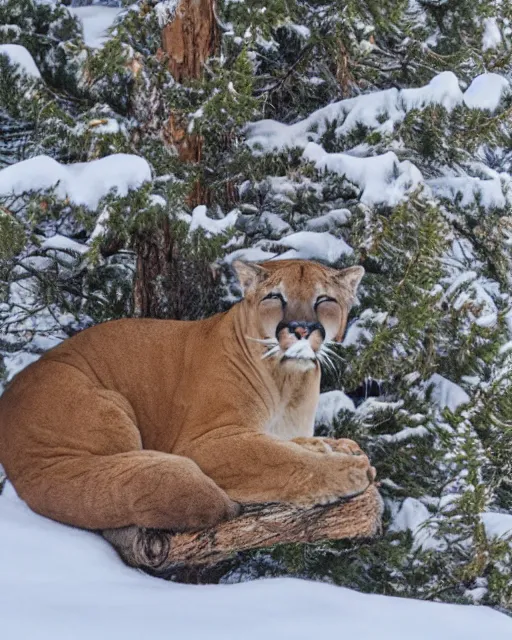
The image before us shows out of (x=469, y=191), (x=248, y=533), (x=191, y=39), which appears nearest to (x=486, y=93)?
(x=469, y=191)

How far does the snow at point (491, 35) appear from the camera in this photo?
24.7ft

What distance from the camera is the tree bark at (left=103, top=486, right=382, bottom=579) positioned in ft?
15.6

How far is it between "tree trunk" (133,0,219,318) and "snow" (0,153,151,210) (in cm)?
59

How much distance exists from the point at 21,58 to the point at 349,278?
2.36m

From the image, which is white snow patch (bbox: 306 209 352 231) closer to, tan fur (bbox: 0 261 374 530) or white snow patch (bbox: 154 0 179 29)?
tan fur (bbox: 0 261 374 530)

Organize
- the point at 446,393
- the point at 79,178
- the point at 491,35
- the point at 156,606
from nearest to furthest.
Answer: the point at 156,606, the point at 79,178, the point at 446,393, the point at 491,35

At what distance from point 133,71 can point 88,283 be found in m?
1.37

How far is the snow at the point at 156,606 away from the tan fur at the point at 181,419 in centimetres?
27

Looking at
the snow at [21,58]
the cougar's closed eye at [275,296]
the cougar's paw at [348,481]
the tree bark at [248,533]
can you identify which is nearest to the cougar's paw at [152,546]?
the tree bark at [248,533]

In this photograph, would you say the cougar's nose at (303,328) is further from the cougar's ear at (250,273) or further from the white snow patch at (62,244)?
the white snow patch at (62,244)

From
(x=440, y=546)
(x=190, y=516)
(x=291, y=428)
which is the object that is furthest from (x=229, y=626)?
(x=440, y=546)

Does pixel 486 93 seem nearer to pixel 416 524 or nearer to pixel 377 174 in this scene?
pixel 377 174

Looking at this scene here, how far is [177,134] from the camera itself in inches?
247

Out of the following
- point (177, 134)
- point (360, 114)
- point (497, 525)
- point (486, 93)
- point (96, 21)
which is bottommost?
point (497, 525)
